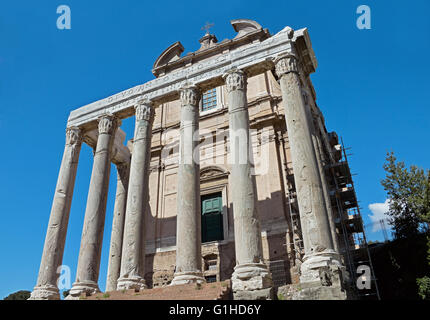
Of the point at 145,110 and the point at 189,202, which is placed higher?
the point at 145,110

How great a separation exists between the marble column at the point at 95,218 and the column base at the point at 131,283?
5.26ft

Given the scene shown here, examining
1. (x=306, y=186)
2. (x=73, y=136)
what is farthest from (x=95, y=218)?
(x=306, y=186)

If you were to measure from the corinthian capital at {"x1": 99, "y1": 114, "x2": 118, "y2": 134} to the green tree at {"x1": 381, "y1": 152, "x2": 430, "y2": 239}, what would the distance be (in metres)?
17.6

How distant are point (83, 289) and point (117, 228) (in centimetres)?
574

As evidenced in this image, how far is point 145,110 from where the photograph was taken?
1834 cm

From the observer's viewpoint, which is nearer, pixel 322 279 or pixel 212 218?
pixel 322 279

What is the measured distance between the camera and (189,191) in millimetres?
15008

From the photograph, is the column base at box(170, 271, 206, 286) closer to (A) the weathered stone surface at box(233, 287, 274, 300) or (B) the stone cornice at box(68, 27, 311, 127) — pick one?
(A) the weathered stone surface at box(233, 287, 274, 300)

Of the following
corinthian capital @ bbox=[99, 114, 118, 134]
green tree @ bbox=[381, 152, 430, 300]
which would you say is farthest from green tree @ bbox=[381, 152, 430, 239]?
corinthian capital @ bbox=[99, 114, 118, 134]

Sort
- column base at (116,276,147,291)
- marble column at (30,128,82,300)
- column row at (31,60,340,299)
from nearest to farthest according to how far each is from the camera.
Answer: column row at (31,60,340,299), column base at (116,276,147,291), marble column at (30,128,82,300)

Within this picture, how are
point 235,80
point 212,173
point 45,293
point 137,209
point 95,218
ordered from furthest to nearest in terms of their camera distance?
point 212,173 < point 95,218 < point 235,80 < point 137,209 < point 45,293

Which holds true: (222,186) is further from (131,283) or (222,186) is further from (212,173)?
(131,283)

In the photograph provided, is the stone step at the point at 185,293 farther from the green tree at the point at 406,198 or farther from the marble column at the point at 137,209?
the green tree at the point at 406,198

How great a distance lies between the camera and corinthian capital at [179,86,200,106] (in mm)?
17250
